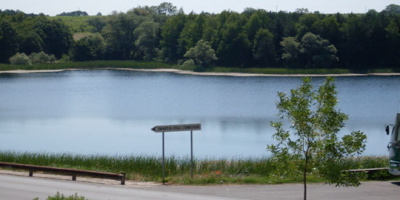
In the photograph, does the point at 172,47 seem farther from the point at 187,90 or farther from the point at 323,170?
the point at 323,170

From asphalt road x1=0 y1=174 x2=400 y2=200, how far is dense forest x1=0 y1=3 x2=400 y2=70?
8447cm

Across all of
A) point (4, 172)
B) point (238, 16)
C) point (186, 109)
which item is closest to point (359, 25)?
point (238, 16)

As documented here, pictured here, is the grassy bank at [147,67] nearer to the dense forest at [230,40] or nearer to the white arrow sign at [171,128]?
the dense forest at [230,40]

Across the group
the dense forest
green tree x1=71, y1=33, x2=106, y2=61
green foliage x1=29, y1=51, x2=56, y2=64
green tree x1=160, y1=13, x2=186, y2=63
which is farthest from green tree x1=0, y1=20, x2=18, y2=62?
green tree x1=160, y1=13, x2=186, y2=63

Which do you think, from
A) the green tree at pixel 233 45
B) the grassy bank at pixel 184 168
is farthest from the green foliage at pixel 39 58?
the grassy bank at pixel 184 168

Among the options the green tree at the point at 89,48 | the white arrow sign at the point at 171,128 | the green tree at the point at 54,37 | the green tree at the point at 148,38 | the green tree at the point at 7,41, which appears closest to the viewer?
the white arrow sign at the point at 171,128

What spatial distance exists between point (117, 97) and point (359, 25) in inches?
2130

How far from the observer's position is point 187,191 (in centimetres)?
1769

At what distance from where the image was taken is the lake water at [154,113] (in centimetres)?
3503

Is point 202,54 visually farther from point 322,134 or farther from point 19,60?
point 322,134

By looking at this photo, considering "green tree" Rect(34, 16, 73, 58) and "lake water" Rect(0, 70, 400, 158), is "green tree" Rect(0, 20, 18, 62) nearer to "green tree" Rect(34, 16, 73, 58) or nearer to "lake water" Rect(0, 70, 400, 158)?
"green tree" Rect(34, 16, 73, 58)

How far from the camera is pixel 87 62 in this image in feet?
390

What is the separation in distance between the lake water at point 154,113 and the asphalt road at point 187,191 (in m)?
11.7

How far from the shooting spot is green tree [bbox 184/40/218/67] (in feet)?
364
